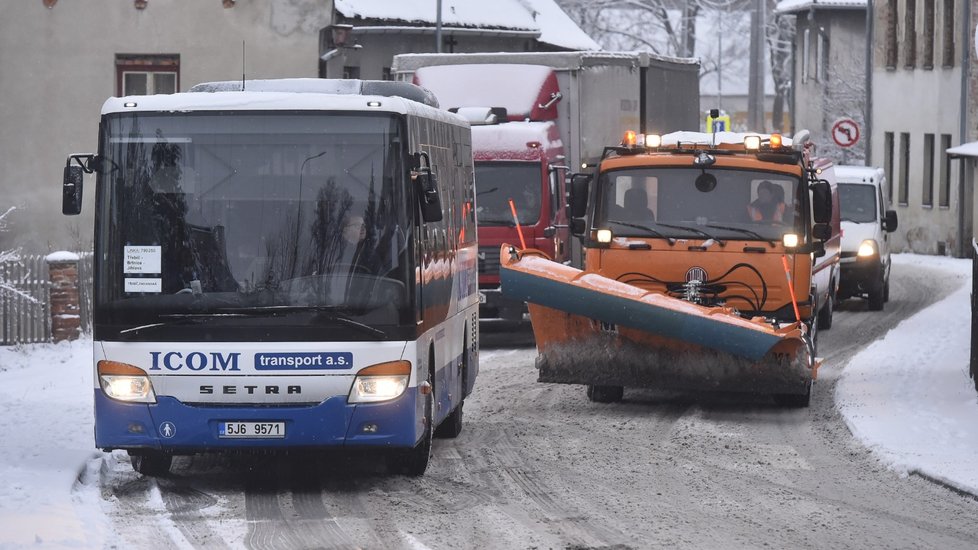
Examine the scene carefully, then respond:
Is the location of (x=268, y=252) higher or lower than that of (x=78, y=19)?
lower

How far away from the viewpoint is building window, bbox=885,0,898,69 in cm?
5281

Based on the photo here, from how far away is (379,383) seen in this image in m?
11.4

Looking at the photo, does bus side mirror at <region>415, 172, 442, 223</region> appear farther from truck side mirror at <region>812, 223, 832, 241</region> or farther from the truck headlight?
the truck headlight

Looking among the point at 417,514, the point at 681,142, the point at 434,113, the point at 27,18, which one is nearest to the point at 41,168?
the point at 27,18

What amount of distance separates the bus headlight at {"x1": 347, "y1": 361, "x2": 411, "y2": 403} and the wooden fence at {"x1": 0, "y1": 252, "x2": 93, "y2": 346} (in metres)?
11.2

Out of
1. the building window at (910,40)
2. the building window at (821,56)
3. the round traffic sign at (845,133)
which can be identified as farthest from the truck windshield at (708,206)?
the building window at (821,56)

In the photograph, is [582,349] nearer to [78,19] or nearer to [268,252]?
[268,252]

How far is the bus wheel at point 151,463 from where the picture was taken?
476 inches

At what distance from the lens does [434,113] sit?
13.0m

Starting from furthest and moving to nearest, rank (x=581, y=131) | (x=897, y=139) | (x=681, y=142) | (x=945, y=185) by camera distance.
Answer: (x=897, y=139) < (x=945, y=185) < (x=581, y=131) < (x=681, y=142)

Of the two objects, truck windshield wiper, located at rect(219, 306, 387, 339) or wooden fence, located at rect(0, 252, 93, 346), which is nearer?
truck windshield wiper, located at rect(219, 306, 387, 339)

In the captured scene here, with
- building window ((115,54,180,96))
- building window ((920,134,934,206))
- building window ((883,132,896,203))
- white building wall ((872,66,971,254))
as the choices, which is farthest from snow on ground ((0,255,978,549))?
building window ((883,132,896,203))

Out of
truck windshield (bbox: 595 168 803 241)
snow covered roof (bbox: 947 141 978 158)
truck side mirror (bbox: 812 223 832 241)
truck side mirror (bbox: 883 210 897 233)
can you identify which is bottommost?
truck side mirror (bbox: 883 210 897 233)

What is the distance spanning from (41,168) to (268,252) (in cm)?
2310
